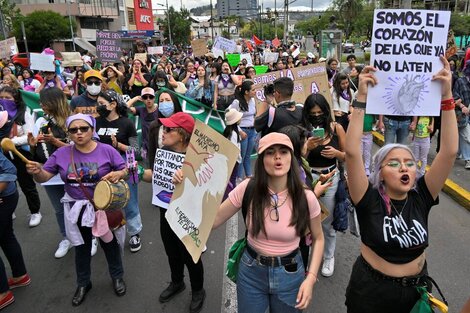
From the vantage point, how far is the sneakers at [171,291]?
363 cm

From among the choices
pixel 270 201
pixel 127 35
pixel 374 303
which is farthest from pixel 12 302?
pixel 127 35

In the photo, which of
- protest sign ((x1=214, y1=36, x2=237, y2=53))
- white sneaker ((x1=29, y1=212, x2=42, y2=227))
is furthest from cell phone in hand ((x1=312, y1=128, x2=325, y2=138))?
protest sign ((x1=214, y1=36, x2=237, y2=53))

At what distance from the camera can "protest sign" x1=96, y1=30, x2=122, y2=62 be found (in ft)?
38.2

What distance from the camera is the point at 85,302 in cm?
369

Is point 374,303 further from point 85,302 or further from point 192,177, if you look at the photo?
point 85,302

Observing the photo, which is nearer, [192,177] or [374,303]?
[374,303]

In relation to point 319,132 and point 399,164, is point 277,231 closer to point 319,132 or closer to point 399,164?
point 399,164

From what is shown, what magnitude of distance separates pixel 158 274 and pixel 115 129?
174cm

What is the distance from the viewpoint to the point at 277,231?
235 cm

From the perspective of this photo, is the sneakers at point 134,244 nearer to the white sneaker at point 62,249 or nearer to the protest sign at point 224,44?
the white sneaker at point 62,249

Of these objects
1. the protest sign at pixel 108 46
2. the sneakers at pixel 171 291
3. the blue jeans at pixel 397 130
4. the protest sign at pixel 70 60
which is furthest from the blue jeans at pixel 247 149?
the protest sign at pixel 70 60

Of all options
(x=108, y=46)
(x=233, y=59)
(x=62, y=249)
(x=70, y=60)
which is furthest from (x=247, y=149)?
(x=70, y=60)

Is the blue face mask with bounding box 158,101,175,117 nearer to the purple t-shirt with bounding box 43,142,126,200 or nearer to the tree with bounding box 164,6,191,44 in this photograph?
the purple t-shirt with bounding box 43,142,126,200

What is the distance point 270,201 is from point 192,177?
0.55m
